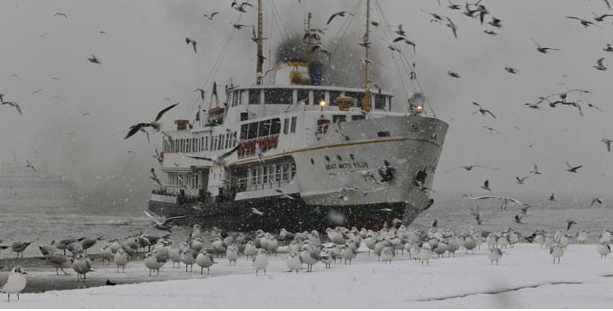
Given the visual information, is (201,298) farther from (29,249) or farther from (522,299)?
(29,249)

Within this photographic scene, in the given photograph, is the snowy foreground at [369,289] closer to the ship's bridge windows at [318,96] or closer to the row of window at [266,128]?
the row of window at [266,128]

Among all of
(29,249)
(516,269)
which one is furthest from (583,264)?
(29,249)

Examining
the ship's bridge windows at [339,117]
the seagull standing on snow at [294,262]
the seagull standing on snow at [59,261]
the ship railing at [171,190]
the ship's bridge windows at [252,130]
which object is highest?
the ship's bridge windows at [339,117]

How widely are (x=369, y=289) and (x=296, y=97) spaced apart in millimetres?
26713

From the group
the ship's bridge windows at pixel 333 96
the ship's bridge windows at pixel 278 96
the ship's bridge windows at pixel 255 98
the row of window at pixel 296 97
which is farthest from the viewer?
the ship's bridge windows at pixel 255 98

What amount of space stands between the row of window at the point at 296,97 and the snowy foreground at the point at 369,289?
20.6m

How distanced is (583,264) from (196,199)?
99.3 feet

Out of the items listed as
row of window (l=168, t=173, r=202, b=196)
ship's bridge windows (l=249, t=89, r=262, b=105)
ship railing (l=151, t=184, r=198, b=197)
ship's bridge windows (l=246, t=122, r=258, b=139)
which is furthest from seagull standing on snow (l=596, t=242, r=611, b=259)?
ship railing (l=151, t=184, r=198, b=197)

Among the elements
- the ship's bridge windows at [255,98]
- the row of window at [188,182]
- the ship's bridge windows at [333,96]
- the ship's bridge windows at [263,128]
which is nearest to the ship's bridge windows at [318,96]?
the ship's bridge windows at [333,96]

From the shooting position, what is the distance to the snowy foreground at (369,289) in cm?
1587

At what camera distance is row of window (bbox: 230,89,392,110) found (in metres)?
43.7

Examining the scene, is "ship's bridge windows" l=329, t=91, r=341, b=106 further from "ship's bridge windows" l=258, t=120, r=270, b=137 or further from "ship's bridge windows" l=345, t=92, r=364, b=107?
"ship's bridge windows" l=258, t=120, r=270, b=137

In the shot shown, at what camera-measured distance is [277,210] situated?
41.2 m

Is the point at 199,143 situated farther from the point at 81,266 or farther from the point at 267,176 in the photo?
the point at 81,266
